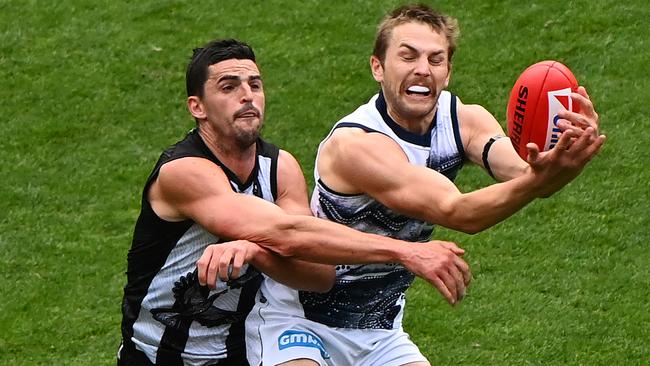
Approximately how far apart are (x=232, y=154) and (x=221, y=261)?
100cm

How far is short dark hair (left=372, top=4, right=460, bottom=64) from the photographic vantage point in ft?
21.8

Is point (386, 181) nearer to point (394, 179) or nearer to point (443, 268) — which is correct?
point (394, 179)

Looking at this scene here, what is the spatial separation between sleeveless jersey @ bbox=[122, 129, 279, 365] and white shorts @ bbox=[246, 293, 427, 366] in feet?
0.38

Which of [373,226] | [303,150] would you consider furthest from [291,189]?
[303,150]

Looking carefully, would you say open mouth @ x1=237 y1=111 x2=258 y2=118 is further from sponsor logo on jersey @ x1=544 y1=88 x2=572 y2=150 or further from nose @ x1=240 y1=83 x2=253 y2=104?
sponsor logo on jersey @ x1=544 y1=88 x2=572 y2=150

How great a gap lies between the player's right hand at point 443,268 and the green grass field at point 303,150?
3.32m

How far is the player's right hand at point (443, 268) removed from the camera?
5605 millimetres

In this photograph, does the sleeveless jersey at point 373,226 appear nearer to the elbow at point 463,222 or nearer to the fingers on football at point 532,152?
the elbow at point 463,222

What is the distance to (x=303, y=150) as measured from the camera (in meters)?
11.5

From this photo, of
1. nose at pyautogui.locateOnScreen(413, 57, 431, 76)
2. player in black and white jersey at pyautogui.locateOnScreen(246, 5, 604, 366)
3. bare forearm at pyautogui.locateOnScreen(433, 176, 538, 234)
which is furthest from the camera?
nose at pyautogui.locateOnScreen(413, 57, 431, 76)

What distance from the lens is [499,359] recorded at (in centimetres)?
895

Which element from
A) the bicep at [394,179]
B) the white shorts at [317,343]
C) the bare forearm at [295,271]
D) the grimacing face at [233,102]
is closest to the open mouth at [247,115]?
the grimacing face at [233,102]

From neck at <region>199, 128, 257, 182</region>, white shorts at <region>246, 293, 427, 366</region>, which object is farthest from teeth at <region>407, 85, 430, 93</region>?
white shorts at <region>246, 293, 427, 366</region>

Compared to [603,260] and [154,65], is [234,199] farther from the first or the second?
[154,65]
